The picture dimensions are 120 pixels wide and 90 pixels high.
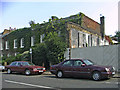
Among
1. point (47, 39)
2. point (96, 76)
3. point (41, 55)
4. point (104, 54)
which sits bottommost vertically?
point (96, 76)

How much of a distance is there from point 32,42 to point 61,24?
22.4 feet

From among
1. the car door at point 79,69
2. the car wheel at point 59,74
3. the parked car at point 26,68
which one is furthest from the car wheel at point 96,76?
the parked car at point 26,68

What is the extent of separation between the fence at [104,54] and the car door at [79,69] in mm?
5361

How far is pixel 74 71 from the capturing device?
449 inches

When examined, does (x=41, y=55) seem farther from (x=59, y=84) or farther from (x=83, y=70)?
(x=59, y=84)

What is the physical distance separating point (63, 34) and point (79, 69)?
9982mm

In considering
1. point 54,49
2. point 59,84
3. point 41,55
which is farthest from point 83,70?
point 41,55

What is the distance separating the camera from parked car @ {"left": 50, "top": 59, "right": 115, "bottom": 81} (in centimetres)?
1021

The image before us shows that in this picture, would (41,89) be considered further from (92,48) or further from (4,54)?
(4,54)

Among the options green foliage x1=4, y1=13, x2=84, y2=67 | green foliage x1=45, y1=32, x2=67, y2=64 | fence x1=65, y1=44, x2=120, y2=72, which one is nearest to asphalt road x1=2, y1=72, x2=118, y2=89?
fence x1=65, y1=44, x2=120, y2=72

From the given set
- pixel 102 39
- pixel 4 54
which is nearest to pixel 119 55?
pixel 102 39

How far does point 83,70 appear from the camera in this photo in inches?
432

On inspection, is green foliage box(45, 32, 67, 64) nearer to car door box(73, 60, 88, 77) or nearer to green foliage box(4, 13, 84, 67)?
green foliage box(4, 13, 84, 67)

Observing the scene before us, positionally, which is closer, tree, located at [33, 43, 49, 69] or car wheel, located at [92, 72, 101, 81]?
car wheel, located at [92, 72, 101, 81]
